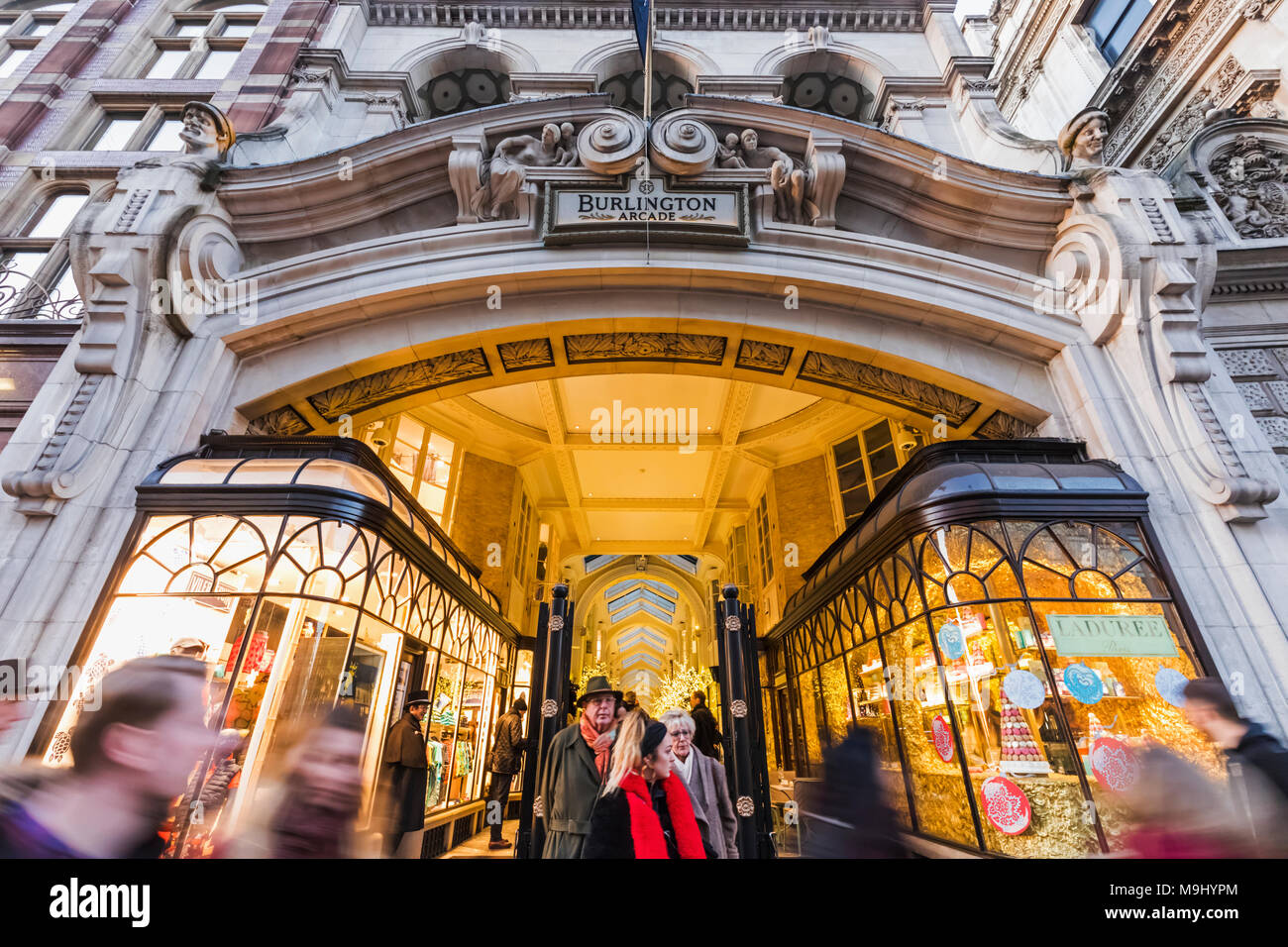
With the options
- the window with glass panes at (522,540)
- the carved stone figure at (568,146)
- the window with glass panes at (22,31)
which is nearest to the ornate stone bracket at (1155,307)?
the carved stone figure at (568,146)

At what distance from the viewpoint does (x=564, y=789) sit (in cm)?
374

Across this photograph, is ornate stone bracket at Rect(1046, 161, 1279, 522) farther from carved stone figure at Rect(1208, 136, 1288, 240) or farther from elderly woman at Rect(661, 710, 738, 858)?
elderly woman at Rect(661, 710, 738, 858)

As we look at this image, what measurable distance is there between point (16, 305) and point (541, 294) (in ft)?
25.0

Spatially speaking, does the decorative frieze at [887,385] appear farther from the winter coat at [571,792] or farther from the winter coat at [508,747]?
the winter coat at [508,747]

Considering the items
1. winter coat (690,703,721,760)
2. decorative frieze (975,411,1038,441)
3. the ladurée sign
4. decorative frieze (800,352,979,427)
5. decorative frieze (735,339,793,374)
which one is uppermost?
the ladurée sign

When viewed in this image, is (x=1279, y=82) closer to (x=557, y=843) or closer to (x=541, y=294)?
(x=541, y=294)

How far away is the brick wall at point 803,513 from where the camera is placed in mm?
12539

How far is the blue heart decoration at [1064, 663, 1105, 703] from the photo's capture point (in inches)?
204

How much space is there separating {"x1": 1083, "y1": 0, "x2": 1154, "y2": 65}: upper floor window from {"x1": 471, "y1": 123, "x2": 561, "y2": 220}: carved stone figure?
47.8ft

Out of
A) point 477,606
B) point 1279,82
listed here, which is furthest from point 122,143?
point 1279,82

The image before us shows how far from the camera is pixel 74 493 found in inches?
217

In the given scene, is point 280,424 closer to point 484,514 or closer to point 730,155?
point 484,514

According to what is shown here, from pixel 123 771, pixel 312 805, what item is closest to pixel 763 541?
pixel 312 805

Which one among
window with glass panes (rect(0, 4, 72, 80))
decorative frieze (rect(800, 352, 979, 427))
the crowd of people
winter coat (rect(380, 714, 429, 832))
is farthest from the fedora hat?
window with glass panes (rect(0, 4, 72, 80))
